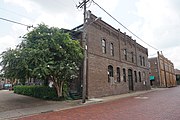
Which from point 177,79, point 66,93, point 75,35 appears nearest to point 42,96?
point 66,93

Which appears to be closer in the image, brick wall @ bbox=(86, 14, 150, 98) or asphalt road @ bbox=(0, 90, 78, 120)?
asphalt road @ bbox=(0, 90, 78, 120)

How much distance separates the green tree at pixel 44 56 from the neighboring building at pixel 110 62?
355cm

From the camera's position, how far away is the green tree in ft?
36.0

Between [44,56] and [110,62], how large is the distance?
1051cm

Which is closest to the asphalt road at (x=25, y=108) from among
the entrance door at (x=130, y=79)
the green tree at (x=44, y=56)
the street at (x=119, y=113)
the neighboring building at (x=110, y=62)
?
the street at (x=119, y=113)

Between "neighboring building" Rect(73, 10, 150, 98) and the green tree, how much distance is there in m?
3.55

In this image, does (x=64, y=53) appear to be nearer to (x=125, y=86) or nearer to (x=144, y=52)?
(x=125, y=86)

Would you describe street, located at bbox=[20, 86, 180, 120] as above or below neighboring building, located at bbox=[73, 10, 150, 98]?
below

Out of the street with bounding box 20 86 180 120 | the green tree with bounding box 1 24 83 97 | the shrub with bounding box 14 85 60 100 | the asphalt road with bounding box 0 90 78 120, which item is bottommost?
the asphalt road with bounding box 0 90 78 120

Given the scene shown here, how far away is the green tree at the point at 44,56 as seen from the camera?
10977 millimetres

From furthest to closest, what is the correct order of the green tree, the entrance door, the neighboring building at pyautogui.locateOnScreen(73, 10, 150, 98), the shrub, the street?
the entrance door → the neighboring building at pyautogui.locateOnScreen(73, 10, 150, 98) → the shrub → the green tree → the street

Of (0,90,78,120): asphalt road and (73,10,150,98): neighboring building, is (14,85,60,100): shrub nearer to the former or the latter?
(0,90,78,120): asphalt road

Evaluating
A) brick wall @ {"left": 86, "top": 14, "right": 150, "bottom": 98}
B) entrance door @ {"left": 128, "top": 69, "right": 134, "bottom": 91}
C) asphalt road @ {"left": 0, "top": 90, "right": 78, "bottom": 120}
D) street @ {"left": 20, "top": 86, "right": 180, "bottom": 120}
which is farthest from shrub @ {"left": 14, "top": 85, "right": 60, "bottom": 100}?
entrance door @ {"left": 128, "top": 69, "right": 134, "bottom": 91}

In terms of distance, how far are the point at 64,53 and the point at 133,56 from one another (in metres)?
17.4
